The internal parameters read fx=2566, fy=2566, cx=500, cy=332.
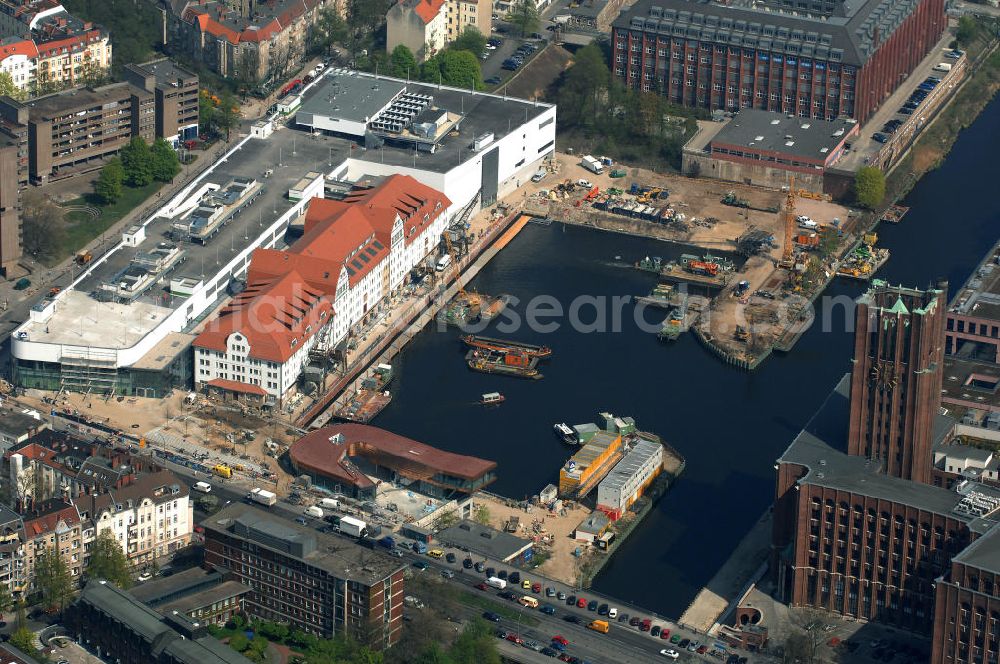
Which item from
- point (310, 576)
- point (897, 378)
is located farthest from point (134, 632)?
point (897, 378)

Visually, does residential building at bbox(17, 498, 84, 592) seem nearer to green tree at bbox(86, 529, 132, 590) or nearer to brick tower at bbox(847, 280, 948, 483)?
green tree at bbox(86, 529, 132, 590)

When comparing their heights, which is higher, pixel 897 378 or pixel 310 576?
pixel 897 378

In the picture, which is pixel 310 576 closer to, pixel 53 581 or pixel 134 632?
→ pixel 134 632

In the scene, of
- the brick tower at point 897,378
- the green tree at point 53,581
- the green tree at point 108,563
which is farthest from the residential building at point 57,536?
the brick tower at point 897,378

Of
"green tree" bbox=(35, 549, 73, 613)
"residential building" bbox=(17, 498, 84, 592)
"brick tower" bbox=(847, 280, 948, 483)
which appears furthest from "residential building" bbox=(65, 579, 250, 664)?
"brick tower" bbox=(847, 280, 948, 483)

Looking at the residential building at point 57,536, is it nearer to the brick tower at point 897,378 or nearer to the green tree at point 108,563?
the green tree at point 108,563
